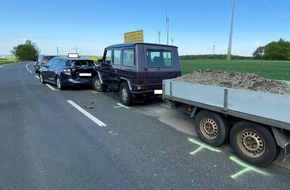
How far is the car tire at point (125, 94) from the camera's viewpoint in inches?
271

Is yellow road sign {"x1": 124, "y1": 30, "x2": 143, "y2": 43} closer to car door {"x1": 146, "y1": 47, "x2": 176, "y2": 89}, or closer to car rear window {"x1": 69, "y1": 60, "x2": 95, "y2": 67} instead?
car rear window {"x1": 69, "y1": 60, "x2": 95, "y2": 67}

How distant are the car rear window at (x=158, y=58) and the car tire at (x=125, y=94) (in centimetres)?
108

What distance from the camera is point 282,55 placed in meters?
92.2

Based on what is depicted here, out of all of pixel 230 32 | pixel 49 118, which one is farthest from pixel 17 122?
pixel 230 32

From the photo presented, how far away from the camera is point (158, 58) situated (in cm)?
683

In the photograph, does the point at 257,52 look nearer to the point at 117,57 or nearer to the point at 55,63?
the point at 55,63

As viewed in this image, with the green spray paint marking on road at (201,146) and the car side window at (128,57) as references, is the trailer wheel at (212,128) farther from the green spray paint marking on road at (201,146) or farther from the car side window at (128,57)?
the car side window at (128,57)

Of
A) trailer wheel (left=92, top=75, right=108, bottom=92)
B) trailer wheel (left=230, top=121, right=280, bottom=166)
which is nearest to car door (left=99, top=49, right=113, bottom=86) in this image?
trailer wheel (left=92, top=75, right=108, bottom=92)

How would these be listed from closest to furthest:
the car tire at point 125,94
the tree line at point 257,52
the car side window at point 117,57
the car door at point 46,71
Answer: the car tire at point 125,94, the car side window at point 117,57, the car door at point 46,71, the tree line at point 257,52

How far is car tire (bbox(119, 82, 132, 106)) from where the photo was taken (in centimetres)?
689

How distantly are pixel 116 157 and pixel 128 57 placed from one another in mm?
3962

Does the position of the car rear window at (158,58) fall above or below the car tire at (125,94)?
above

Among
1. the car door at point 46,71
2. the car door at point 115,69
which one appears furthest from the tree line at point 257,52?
the car door at point 115,69

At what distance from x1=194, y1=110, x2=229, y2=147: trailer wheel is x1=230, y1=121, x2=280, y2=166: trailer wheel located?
19 cm
